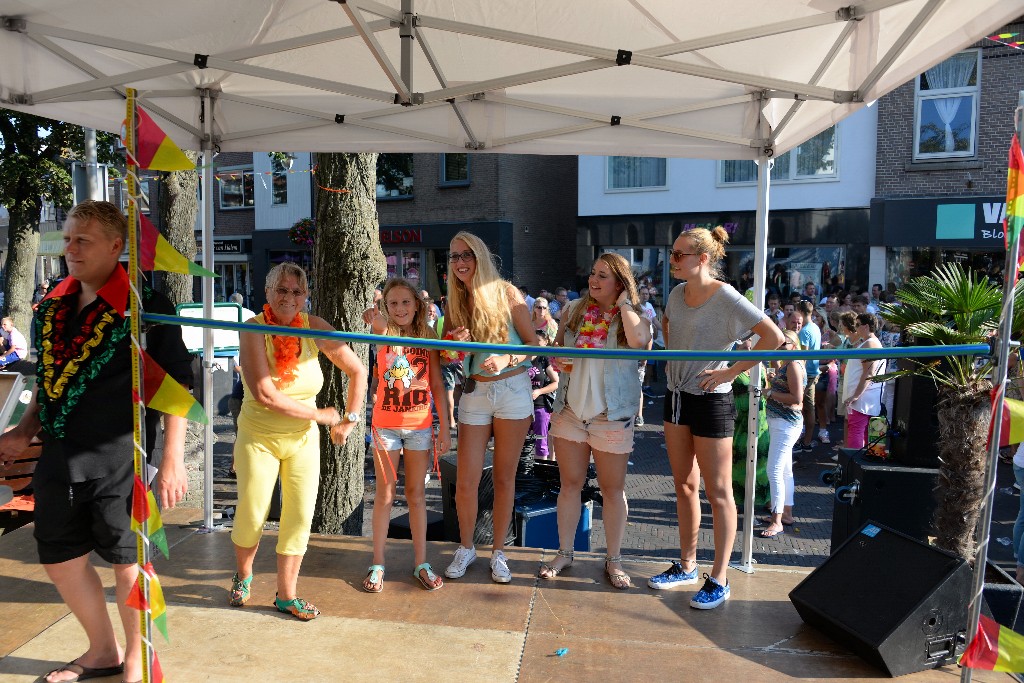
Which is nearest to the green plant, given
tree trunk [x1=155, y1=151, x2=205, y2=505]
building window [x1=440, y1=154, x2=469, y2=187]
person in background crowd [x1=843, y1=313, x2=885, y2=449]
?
building window [x1=440, y1=154, x2=469, y2=187]

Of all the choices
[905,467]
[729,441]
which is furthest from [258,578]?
[905,467]

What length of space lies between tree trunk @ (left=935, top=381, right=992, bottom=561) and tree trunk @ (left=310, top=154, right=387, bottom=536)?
3755mm

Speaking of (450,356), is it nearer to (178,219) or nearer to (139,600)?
(139,600)

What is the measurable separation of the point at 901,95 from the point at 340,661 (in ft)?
58.1

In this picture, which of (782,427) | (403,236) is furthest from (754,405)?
(403,236)

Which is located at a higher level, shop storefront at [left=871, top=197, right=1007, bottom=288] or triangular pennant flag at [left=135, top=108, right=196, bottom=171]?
shop storefront at [left=871, top=197, right=1007, bottom=288]

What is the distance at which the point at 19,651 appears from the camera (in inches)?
133

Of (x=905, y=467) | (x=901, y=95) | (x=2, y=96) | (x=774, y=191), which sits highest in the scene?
(x=901, y=95)

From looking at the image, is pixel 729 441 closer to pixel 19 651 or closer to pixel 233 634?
pixel 233 634

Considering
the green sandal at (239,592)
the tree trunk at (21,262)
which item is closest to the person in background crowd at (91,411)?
the green sandal at (239,592)

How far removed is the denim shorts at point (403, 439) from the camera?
3.99 meters

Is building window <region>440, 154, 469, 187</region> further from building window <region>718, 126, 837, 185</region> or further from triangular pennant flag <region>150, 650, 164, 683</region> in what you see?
triangular pennant flag <region>150, 650, 164, 683</region>

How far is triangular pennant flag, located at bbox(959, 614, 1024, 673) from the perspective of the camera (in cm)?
261

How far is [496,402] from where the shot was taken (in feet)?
13.3
